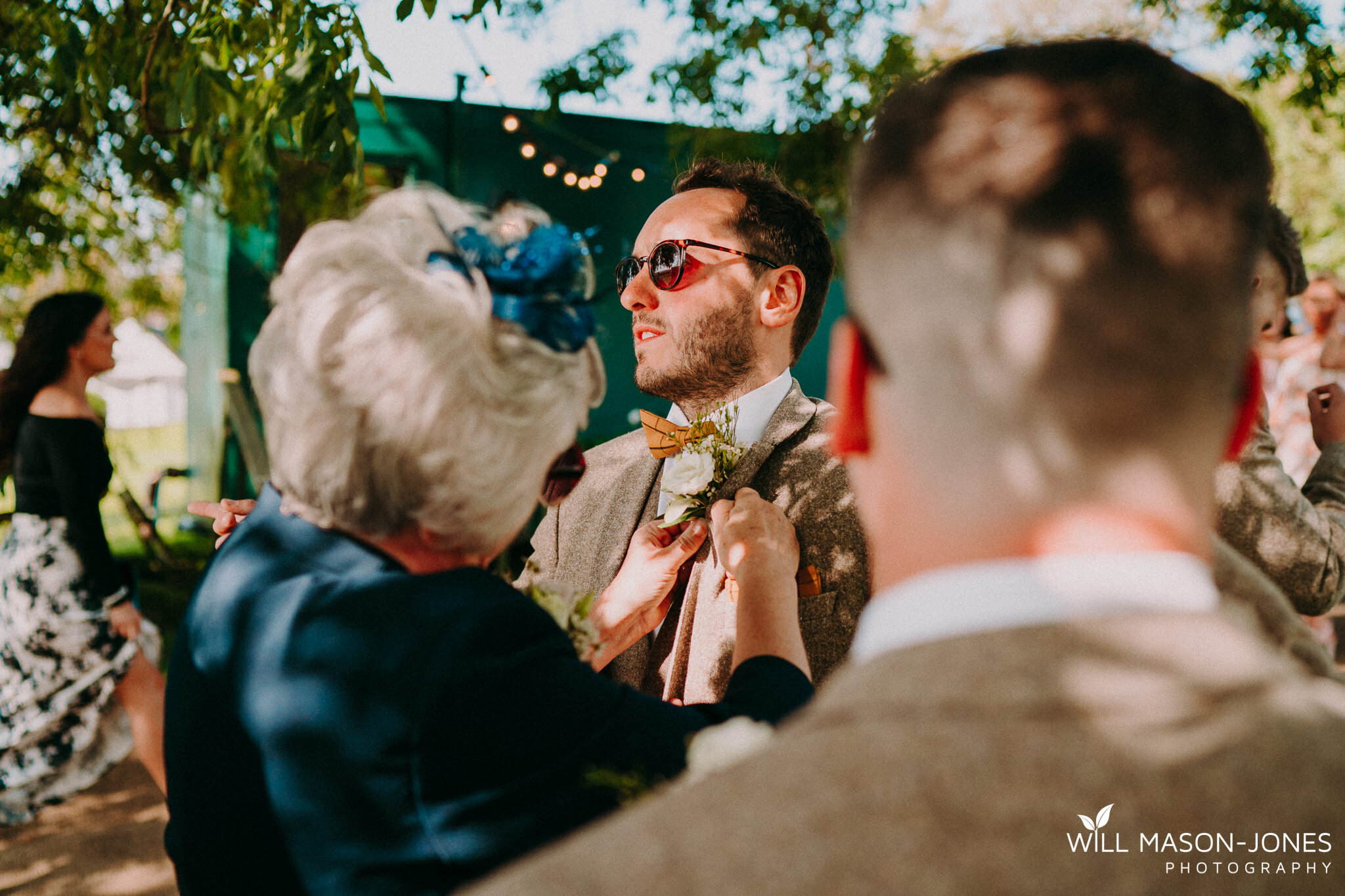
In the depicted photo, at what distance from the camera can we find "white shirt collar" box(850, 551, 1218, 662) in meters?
0.67

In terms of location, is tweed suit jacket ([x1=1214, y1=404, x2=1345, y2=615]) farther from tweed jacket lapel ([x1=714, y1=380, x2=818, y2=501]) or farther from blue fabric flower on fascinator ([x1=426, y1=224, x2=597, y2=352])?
blue fabric flower on fascinator ([x1=426, y1=224, x2=597, y2=352])

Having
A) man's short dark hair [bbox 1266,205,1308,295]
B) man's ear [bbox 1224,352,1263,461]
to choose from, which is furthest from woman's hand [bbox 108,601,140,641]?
man's short dark hair [bbox 1266,205,1308,295]

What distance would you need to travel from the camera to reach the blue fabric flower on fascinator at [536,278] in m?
1.34

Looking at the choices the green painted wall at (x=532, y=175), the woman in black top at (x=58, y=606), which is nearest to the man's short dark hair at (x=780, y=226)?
the woman in black top at (x=58, y=606)

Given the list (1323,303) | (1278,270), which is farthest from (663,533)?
(1323,303)

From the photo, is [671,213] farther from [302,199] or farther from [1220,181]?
[302,199]

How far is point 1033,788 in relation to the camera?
59 centimetres

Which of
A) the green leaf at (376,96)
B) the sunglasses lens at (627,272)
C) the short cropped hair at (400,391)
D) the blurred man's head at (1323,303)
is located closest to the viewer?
the short cropped hair at (400,391)

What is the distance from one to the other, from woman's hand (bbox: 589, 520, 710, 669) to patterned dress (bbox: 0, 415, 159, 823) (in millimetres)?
3252

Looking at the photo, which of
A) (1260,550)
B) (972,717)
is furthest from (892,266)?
(1260,550)

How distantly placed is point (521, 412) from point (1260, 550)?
1.72 metres

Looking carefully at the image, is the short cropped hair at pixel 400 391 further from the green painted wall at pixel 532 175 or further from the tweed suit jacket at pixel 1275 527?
the green painted wall at pixel 532 175

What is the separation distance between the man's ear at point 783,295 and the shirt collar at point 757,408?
6.6 inches

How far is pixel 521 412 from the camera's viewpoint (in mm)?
1333
